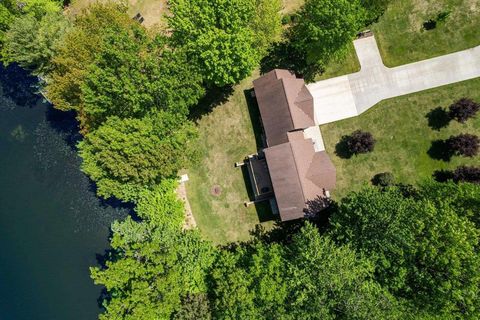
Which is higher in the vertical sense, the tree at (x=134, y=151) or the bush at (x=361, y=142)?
the tree at (x=134, y=151)

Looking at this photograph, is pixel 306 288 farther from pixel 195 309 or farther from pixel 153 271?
pixel 153 271

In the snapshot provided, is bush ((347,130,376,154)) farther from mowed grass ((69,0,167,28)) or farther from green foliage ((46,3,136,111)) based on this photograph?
mowed grass ((69,0,167,28))

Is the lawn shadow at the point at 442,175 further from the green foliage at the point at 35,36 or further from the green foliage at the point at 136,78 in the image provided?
the green foliage at the point at 35,36

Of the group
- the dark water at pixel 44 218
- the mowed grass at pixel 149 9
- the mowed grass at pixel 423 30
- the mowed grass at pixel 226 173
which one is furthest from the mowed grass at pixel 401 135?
the dark water at pixel 44 218

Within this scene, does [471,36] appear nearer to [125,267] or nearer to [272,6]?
[272,6]

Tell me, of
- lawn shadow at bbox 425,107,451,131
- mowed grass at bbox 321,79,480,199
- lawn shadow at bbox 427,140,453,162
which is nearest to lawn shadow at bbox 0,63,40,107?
mowed grass at bbox 321,79,480,199

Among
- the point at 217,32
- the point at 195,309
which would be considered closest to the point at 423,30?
the point at 217,32

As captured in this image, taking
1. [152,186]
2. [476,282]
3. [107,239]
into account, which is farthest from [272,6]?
[107,239]
